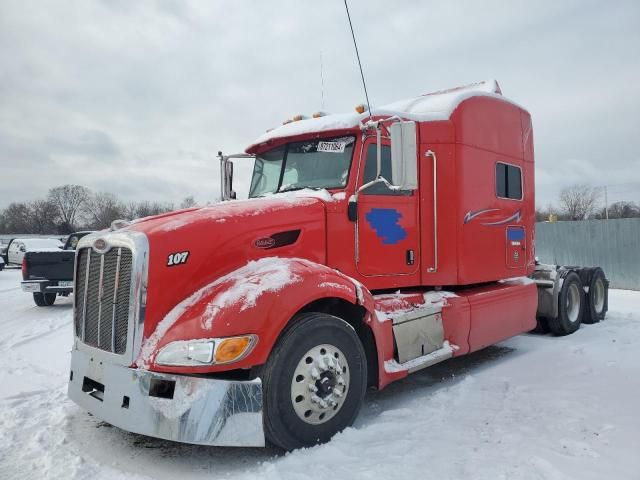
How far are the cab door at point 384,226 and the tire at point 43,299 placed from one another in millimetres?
10777

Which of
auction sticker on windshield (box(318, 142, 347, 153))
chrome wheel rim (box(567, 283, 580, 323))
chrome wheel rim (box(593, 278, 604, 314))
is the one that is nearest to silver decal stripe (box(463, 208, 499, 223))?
auction sticker on windshield (box(318, 142, 347, 153))

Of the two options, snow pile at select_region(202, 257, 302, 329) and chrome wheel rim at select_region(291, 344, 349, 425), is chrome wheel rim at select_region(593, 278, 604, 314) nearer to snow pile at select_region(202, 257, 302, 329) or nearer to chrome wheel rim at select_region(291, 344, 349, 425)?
chrome wheel rim at select_region(291, 344, 349, 425)

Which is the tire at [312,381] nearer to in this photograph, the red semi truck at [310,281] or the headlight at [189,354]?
the red semi truck at [310,281]

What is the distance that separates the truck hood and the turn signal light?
1.90 feet

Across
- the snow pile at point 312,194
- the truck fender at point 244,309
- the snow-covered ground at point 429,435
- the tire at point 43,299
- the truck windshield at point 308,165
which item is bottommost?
the snow-covered ground at point 429,435

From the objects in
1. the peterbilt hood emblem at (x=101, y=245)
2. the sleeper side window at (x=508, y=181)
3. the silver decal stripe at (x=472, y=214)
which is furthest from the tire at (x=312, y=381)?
the sleeper side window at (x=508, y=181)

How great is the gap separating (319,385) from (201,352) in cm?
103

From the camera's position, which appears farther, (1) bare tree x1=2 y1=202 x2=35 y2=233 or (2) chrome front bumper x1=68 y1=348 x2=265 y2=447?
(1) bare tree x1=2 y1=202 x2=35 y2=233

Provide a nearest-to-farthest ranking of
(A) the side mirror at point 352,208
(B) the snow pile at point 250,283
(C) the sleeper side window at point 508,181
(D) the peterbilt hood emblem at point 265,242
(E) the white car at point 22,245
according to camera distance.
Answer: (B) the snow pile at point 250,283, (D) the peterbilt hood emblem at point 265,242, (A) the side mirror at point 352,208, (C) the sleeper side window at point 508,181, (E) the white car at point 22,245

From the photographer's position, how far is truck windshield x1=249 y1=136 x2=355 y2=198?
5082 millimetres

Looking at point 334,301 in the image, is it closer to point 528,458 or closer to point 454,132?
point 528,458

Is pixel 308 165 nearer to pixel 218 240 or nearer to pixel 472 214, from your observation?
pixel 218 240

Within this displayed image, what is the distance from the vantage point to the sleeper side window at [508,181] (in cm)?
671

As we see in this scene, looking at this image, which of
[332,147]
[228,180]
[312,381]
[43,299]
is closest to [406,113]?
[332,147]
